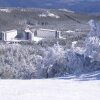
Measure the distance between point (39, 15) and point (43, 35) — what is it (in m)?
14.2

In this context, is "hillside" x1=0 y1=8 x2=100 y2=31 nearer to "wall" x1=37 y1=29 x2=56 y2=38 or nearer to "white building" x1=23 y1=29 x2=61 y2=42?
"wall" x1=37 y1=29 x2=56 y2=38

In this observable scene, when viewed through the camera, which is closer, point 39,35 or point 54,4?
point 39,35

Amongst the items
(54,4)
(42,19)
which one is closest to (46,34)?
(42,19)
